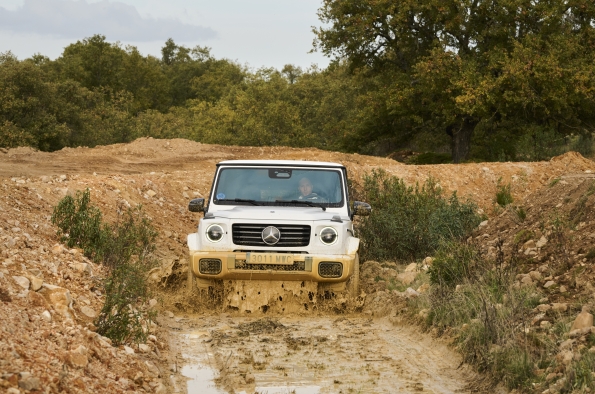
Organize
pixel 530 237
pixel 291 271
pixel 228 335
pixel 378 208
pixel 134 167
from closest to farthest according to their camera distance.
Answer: pixel 228 335 < pixel 291 271 < pixel 530 237 < pixel 378 208 < pixel 134 167

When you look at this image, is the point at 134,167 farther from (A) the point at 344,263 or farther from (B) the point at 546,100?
(A) the point at 344,263

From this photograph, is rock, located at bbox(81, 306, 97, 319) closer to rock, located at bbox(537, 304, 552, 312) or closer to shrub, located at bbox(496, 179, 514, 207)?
rock, located at bbox(537, 304, 552, 312)

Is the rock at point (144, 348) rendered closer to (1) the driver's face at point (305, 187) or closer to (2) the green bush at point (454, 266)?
(1) the driver's face at point (305, 187)

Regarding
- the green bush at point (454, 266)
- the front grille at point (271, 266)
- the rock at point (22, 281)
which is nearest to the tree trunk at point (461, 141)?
the green bush at point (454, 266)

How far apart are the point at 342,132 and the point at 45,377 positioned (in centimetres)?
3170

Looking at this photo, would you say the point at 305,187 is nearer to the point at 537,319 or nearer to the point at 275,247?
the point at 275,247

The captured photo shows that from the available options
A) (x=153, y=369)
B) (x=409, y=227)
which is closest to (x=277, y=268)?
(x=153, y=369)

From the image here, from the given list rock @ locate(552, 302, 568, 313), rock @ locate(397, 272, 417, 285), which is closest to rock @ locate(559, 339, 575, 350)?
rock @ locate(552, 302, 568, 313)

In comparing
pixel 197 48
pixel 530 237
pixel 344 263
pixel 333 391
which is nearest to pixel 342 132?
pixel 530 237

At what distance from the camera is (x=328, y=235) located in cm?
974

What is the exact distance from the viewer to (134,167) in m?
26.4

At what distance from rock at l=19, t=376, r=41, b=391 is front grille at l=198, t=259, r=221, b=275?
4394 mm

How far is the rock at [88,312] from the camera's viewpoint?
7.83 meters

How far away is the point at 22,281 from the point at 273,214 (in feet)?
10.2
